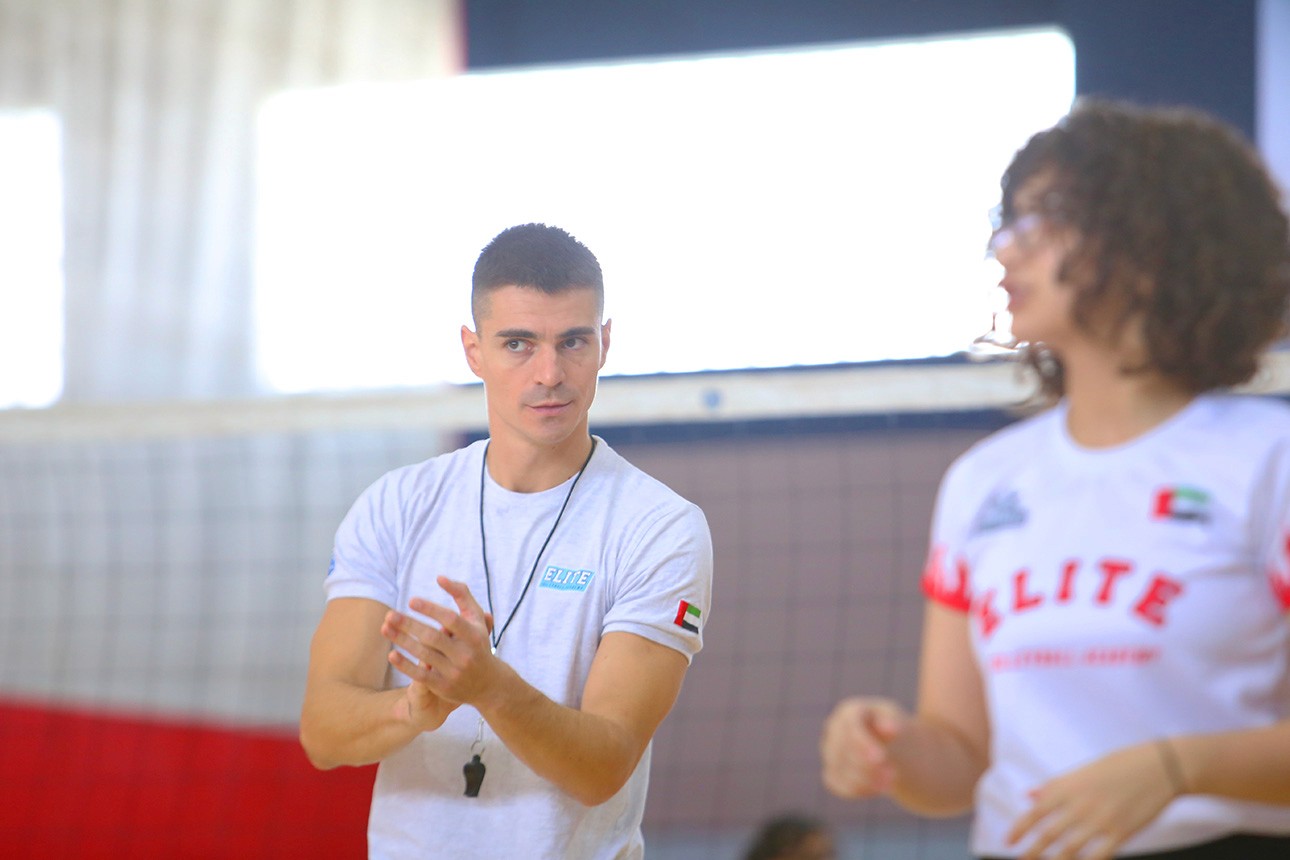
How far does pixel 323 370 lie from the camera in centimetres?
619

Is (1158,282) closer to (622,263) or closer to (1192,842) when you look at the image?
(1192,842)

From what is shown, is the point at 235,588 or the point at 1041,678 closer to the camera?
the point at 1041,678

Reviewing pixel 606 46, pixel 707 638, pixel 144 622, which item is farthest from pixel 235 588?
pixel 606 46

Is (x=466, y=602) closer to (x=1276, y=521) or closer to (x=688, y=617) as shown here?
(x=688, y=617)

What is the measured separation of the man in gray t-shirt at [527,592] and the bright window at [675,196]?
3.20 m

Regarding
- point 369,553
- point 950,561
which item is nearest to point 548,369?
point 369,553

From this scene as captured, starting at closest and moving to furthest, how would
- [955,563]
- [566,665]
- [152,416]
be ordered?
[955,563] → [566,665] → [152,416]

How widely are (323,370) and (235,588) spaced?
1123 mm

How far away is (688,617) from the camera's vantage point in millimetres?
2143

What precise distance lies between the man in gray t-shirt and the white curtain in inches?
172

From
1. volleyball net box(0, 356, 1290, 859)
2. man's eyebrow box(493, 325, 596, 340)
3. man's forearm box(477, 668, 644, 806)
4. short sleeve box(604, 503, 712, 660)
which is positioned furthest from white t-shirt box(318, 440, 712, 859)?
volleyball net box(0, 356, 1290, 859)

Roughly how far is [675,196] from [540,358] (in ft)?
13.0

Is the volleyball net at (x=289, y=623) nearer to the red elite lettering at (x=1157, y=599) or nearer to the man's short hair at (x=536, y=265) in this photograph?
the man's short hair at (x=536, y=265)

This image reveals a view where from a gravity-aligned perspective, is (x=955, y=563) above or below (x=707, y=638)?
above
